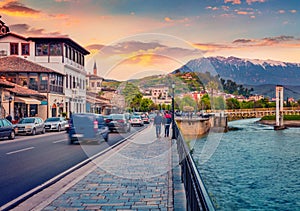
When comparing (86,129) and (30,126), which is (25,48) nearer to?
(30,126)

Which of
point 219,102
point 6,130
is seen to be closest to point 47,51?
point 6,130

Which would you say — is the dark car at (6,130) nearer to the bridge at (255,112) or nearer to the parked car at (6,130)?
the parked car at (6,130)

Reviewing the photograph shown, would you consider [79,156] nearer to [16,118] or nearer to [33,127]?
[33,127]

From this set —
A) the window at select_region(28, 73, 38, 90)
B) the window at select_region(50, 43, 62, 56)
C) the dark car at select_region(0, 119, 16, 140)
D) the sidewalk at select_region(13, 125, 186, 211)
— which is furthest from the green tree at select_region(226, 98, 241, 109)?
the sidewalk at select_region(13, 125, 186, 211)

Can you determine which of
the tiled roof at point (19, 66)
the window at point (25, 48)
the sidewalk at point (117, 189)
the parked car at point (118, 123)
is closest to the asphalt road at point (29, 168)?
the sidewalk at point (117, 189)

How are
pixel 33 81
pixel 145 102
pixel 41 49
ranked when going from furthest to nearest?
pixel 41 49 < pixel 33 81 < pixel 145 102

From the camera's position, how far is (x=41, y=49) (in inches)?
2272

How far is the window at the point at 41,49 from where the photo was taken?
57.4 metres

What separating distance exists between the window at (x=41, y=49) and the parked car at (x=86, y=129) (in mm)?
38192

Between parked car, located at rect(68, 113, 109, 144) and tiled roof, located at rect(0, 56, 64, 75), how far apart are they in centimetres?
3119

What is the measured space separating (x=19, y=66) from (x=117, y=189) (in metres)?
45.9

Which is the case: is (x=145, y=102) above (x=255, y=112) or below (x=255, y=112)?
above

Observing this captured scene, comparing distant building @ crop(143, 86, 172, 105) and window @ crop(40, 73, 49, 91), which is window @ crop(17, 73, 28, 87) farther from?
distant building @ crop(143, 86, 172, 105)

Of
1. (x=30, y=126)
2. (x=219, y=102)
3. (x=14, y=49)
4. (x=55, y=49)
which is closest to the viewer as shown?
(x=30, y=126)
